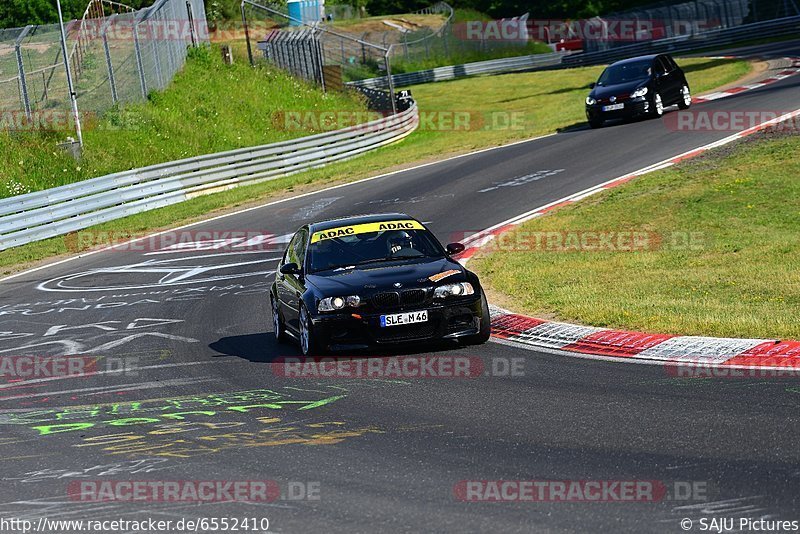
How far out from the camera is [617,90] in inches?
1265

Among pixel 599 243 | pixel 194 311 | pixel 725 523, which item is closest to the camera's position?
pixel 725 523

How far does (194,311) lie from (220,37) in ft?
183

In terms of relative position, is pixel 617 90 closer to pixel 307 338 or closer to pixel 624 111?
pixel 624 111

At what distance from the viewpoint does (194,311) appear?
15.9 m

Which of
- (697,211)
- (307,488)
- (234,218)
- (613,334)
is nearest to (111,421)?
(307,488)

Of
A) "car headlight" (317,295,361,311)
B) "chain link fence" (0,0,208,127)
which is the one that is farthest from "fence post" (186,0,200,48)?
"car headlight" (317,295,361,311)

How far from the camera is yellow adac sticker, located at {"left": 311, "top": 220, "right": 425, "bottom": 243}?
13.0 metres

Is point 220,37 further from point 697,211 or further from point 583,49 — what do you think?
point 697,211
